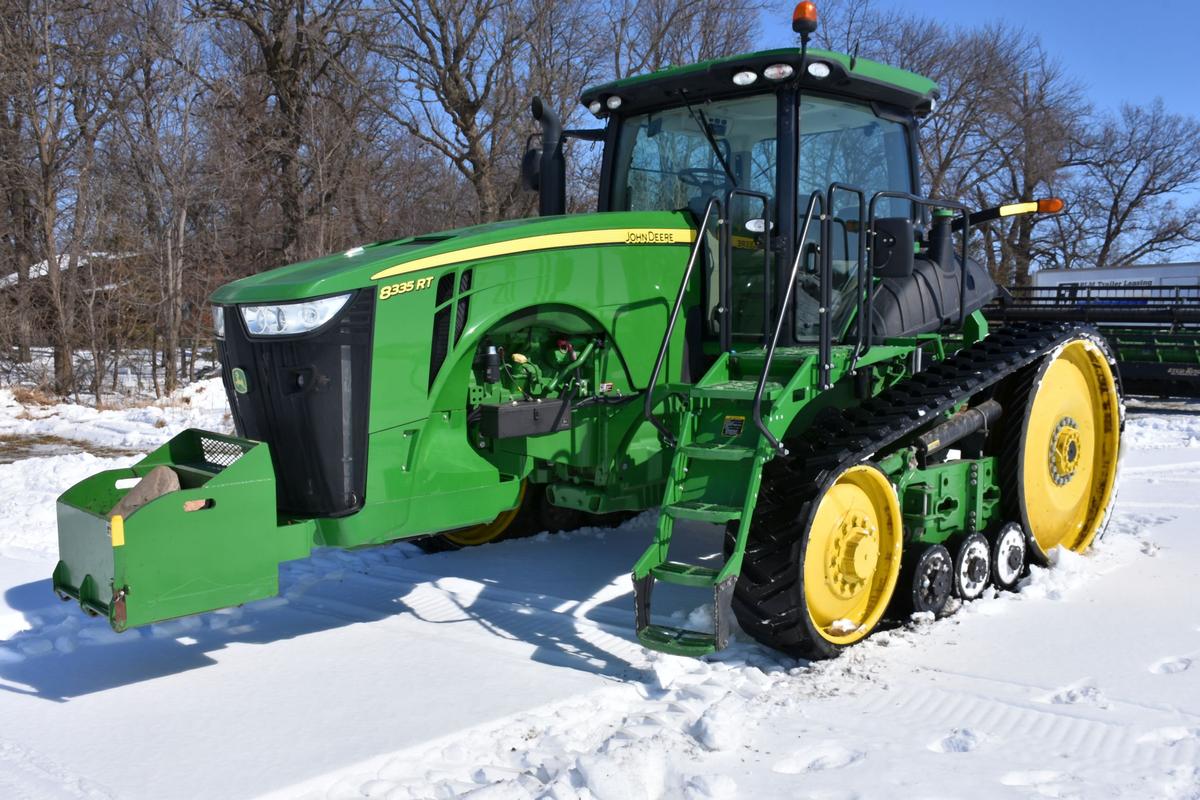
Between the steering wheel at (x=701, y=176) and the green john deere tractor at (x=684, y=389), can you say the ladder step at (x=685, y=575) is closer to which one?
the green john deere tractor at (x=684, y=389)

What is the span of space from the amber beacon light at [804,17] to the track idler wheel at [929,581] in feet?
7.94

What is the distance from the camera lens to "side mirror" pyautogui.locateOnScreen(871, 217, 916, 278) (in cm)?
496

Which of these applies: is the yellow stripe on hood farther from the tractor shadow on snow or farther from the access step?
the tractor shadow on snow

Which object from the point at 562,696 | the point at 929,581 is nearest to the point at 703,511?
the point at 562,696

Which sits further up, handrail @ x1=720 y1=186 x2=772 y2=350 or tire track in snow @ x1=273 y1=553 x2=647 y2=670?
handrail @ x1=720 y1=186 x2=772 y2=350

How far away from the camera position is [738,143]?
5.22m

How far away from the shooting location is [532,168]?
5766mm

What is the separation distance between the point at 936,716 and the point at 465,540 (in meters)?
3.22

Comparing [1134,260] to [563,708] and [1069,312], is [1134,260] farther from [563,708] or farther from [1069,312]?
[563,708]

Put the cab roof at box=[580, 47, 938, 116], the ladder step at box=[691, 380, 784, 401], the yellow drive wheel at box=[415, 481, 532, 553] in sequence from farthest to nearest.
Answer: the yellow drive wheel at box=[415, 481, 532, 553], the cab roof at box=[580, 47, 938, 116], the ladder step at box=[691, 380, 784, 401]

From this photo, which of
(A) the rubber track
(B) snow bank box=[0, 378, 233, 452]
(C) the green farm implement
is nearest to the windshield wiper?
(A) the rubber track

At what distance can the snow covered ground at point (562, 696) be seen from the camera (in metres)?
3.38

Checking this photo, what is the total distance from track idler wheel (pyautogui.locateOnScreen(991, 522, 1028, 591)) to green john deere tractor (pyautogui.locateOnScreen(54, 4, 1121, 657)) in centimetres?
2

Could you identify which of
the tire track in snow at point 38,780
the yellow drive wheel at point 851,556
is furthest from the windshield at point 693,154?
the tire track in snow at point 38,780
